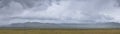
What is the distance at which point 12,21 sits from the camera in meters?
0.76

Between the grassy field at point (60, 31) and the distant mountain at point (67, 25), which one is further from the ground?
the distant mountain at point (67, 25)

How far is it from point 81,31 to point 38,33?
0.17 m

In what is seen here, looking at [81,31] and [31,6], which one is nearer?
[81,31]

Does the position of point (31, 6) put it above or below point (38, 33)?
above

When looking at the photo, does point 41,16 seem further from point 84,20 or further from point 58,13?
point 84,20

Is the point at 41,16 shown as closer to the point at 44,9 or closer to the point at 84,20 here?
the point at 44,9

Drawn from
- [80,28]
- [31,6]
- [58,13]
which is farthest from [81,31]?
[31,6]

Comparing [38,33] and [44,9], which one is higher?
[44,9]

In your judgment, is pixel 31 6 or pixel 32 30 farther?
pixel 31 6

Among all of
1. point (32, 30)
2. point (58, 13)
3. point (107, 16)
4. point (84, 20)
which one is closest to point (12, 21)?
point (32, 30)

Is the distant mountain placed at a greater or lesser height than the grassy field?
greater

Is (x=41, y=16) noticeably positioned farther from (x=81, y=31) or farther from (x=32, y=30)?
(x=81, y=31)

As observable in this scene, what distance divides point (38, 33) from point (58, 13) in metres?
0.13

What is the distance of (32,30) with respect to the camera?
744 mm
